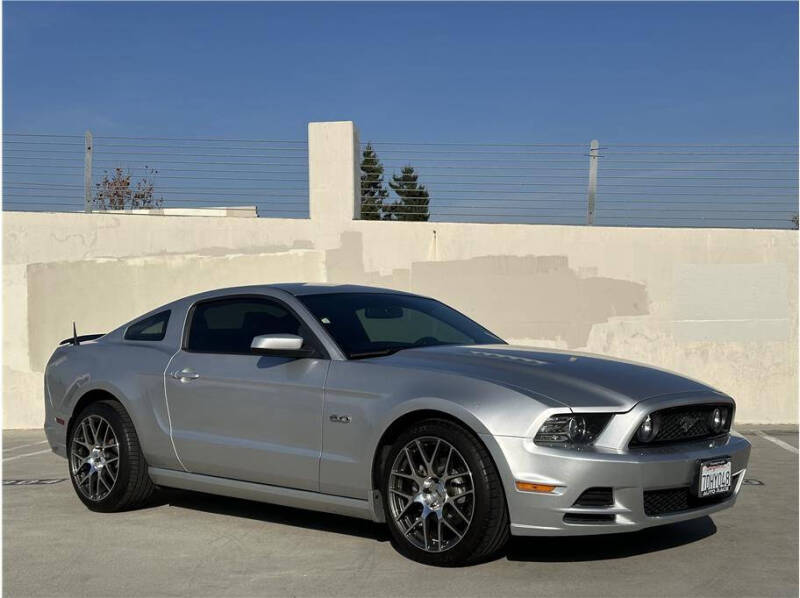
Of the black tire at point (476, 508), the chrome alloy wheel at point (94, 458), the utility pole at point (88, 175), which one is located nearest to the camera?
the black tire at point (476, 508)

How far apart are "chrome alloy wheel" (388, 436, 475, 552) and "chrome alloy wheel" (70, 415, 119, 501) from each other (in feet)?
7.65

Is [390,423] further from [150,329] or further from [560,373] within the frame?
[150,329]

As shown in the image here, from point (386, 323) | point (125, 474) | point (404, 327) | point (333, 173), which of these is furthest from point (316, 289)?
point (333, 173)

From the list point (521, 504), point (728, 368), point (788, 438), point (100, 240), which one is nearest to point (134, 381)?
point (521, 504)

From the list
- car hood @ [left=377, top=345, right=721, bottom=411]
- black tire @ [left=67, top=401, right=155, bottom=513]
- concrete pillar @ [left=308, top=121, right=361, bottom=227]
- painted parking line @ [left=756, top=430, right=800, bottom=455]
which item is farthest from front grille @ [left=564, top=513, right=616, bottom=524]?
concrete pillar @ [left=308, top=121, right=361, bottom=227]

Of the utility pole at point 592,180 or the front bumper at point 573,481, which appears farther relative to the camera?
the utility pole at point 592,180

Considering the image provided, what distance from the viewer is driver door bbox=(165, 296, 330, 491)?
5746 millimetres

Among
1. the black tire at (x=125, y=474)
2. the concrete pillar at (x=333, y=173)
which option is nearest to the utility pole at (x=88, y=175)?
the concrete pillar at (x=333, y=173)

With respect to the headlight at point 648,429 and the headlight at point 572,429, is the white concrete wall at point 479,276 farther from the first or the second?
the headlight at point 572,429

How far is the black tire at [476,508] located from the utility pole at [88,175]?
9316 millimetres

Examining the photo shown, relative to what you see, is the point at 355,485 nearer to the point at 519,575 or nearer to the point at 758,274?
the point at 519,575

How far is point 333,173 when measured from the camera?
13180 mm

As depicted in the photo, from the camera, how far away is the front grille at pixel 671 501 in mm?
4929

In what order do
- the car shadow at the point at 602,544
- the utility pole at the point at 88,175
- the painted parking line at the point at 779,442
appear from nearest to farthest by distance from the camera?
the car shadow at the point at 602,544 < the painted parking line at the point at 779,442 < the utility pole at the point at 88,175
